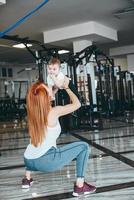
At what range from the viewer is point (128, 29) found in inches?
395

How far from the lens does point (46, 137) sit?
8.07 feet

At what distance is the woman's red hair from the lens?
2.41 metres

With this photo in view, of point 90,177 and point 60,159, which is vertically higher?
point 60,159


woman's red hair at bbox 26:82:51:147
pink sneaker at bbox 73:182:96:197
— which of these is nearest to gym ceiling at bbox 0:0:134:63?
woman's red hair at bbox 26:82:51:147

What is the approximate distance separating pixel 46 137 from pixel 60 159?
0.22 metres

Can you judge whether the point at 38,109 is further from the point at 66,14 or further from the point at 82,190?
the point at 66,14

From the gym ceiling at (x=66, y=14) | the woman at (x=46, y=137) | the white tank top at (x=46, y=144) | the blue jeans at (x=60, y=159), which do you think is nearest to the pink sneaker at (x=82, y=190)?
the woman at (x=46, y=137)

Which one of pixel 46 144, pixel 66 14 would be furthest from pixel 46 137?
pixel 66 14

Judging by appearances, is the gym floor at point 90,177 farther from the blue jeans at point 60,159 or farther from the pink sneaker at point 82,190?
the blue jeans at point 60,159

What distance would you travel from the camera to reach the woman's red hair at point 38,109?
241 cm

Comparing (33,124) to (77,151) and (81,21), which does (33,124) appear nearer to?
(77,151)

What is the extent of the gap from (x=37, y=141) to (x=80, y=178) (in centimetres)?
47

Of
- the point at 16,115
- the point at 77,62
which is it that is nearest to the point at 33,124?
the point at 77,62

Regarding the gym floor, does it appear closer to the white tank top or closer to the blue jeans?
the blue jeans
